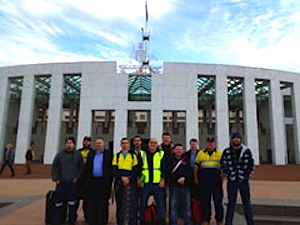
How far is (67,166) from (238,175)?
3.43 m

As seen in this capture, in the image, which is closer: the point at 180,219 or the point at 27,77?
the point at 180,219

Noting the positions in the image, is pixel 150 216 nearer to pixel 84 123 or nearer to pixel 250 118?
pixel 84 123

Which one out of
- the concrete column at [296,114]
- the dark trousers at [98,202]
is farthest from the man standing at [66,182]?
the concrete column at [296,114]

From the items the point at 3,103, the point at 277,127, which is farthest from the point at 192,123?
the point at 3,103

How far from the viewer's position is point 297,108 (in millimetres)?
27938

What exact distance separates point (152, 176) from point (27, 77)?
83.7ft

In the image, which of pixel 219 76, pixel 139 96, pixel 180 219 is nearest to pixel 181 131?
pixel 139 96

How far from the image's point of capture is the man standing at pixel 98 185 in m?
5.45

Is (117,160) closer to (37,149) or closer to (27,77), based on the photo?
(27,77)

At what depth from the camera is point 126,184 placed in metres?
5.18

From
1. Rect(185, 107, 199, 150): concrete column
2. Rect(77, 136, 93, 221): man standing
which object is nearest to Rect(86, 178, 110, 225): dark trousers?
Rect(77, 136, 93, 221): man standing

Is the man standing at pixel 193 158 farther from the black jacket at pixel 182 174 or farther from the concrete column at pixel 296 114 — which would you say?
the concrete column at pixel 296 114

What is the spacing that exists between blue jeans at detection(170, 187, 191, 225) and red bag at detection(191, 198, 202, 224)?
367 millimetres

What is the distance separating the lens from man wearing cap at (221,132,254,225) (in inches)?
206
